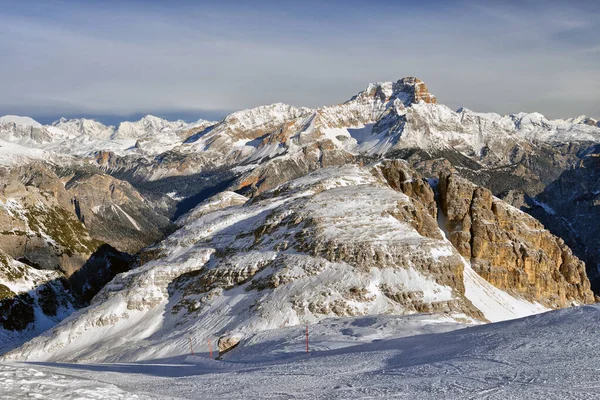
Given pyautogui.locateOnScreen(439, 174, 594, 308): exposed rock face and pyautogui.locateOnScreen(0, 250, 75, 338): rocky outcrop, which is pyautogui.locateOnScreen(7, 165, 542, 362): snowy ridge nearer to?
pyautogui.locateOnScreen(439, 174, 594, 308): exposed rock face

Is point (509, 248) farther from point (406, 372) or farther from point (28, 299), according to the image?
point (28, 299)

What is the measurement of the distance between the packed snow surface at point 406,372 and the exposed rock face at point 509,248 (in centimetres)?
9075

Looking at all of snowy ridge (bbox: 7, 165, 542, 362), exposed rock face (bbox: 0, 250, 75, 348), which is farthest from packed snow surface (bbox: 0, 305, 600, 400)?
exposed rock face (bbox: 0, 250, 75, 348)

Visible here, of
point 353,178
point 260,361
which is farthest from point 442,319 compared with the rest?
point 353,178

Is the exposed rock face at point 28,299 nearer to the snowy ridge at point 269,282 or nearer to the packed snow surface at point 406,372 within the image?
the snowy ridge at point 269,282

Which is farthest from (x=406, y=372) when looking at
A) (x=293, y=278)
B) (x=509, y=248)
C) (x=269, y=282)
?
(x=509, y=248)

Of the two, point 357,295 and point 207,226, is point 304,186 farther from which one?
point 357,295

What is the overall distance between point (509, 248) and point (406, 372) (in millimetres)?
108981

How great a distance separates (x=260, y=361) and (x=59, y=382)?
19.3m

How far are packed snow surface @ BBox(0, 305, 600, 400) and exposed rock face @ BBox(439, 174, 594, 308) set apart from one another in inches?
3573

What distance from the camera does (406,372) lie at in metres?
27.5

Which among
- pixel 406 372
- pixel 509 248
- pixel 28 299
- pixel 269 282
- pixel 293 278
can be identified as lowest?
pixel 28 299

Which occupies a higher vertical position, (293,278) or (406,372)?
(406,372)

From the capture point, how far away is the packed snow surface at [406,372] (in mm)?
22688
